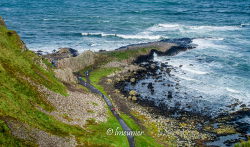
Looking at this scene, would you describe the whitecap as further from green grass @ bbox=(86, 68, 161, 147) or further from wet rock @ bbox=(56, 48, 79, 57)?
green grass @ bbox=(86, 68, 161, 147)

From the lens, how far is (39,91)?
64500 millimetres

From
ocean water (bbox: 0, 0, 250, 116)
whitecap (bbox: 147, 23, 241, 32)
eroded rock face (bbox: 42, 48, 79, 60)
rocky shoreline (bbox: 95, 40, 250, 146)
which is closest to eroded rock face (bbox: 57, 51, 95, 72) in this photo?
eroded rock face (bbox: 42, 48, 79, 60)

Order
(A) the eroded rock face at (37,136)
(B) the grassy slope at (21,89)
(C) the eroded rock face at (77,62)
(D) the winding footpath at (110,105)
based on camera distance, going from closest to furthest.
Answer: (A) the eroded rock face at (37,136), (B) the grassy slope at (21,89), (D) the winding footpath at (110,105), (C) the eroded rock face at (77,62)

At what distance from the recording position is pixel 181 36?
505 ft

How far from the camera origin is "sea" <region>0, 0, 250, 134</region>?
313 feet

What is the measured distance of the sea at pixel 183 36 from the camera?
313 feet

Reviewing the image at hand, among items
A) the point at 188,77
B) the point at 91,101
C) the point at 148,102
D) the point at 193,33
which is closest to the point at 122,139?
the point at 91,101

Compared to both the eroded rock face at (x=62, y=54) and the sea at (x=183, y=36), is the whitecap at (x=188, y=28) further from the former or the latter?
the eroded rock face at (x=62, y=54)

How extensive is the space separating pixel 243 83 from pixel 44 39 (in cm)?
9273

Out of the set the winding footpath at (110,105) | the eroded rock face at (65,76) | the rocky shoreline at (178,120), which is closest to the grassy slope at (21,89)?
the eroded rock face at (65,76)

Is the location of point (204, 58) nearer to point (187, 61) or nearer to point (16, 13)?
point (187, 61)

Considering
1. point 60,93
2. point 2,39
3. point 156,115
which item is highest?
point 2,39

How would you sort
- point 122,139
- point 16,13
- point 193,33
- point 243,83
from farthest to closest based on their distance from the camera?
point 16,13 < point 193,33 < point 243,83 < point 122,139

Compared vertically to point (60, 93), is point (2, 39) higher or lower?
higher
